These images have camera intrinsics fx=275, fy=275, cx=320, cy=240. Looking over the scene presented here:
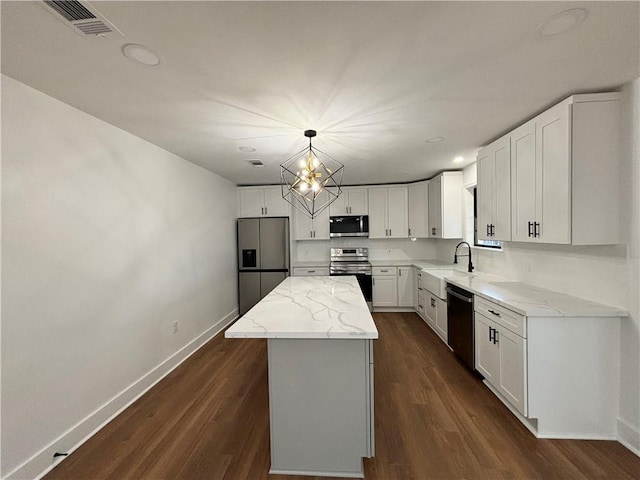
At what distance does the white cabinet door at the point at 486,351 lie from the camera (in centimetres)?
238

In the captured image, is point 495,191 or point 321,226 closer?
point 495,191

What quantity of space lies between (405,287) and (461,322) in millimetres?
2008

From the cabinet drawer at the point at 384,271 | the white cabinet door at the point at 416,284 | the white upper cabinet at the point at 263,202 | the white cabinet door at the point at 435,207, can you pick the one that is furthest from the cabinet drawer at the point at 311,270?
the white cabinet door at the point at 435,207

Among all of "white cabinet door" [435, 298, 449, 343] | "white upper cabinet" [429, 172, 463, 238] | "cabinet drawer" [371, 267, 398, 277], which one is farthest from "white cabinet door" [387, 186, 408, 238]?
"white cabinet door" [435, 298, 449, 343]

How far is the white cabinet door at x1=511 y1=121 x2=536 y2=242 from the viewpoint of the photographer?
7.61ft

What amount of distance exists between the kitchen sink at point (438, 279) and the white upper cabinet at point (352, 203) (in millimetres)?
1704

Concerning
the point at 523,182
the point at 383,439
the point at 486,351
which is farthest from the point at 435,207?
the point at 383,439

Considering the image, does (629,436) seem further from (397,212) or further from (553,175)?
(397,212)

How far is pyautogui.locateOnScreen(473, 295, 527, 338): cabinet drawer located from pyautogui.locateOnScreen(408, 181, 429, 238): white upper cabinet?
248 centimetres

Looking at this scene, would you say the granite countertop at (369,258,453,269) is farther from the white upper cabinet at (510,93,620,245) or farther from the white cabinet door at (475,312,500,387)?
the white upper cabinet at (510,93,620,245)

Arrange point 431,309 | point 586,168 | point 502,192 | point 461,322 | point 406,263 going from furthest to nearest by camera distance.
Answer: point 406,263
point 431,309
point 461,322
point 502,192
point 586,168

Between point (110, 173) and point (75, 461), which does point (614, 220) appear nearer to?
point (110, 173)

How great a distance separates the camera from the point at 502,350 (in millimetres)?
2270

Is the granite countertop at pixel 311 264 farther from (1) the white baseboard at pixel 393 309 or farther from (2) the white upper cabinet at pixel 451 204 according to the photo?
(2) the white upper cabinet at pixel 451 204
